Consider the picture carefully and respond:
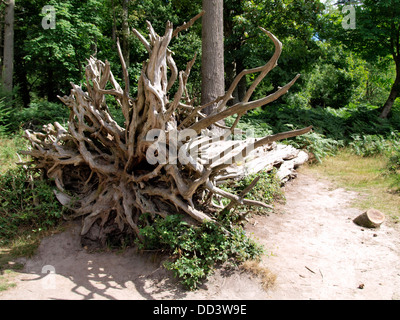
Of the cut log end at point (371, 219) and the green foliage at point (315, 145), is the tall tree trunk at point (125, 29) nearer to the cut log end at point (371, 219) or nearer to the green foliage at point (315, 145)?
→ the green foliage at point (315, 145)

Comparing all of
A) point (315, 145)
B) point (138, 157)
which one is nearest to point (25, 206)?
point (138, 157)

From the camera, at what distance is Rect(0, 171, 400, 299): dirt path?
3922 mm

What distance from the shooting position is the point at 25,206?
5.58 metres

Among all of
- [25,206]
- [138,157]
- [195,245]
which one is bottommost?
[195,245]

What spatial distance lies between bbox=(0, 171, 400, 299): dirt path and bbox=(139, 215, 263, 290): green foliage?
0.55 ft

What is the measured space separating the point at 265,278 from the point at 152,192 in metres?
1.99

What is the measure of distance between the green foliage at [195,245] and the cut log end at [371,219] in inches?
85.1

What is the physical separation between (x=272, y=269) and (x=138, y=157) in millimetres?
2495

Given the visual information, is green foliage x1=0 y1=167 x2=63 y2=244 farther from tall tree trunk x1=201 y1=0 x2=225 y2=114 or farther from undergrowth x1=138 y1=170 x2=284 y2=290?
tall tree trunk x1=201 y1=0 x2=225 y2=114

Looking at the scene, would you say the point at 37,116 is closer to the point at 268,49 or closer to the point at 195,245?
the point at 195,245

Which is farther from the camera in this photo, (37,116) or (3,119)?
(37,116)

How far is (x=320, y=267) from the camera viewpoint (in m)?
4.38

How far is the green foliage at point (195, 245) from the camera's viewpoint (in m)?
4.13

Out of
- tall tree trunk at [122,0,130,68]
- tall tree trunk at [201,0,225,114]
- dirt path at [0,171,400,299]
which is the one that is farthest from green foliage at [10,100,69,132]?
dirt path at [0,171,400,299]
